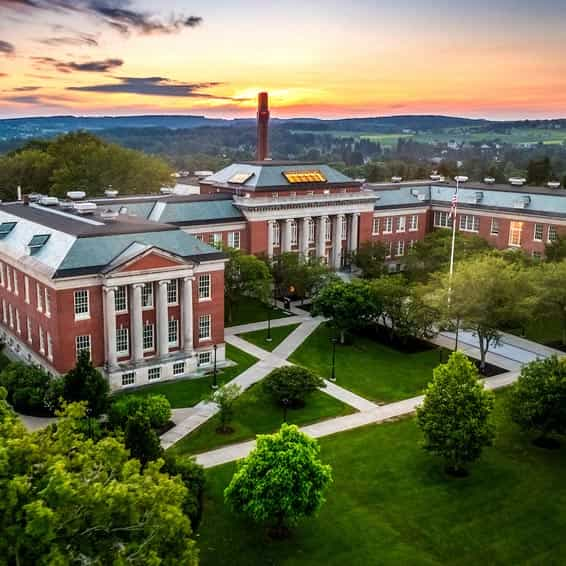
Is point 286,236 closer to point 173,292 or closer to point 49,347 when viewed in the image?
point 173,292

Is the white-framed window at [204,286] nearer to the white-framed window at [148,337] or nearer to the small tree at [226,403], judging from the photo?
the white-framed window at [148,337]

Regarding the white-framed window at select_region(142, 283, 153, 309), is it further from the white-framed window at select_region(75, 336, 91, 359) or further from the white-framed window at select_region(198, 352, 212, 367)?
the white-framed window at select_region(198, 352, 212, 367)

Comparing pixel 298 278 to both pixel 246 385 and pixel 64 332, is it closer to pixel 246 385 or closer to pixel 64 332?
pixel 246 385

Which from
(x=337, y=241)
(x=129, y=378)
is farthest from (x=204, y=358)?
(x=337, y=241)

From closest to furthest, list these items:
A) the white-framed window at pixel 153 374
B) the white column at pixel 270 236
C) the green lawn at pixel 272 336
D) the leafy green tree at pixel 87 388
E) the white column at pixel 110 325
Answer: the leafy green tree at pixel 87 388 < the white column at pixel 110 325 < the white-framed window at pixel 153 374 < the green lawn at pixel 272 336 < the white column at pixel 270 236

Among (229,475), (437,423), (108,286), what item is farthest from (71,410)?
(108,286)

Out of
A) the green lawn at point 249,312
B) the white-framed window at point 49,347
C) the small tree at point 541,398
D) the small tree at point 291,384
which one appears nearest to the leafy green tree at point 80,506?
the small tree at point 291,384
